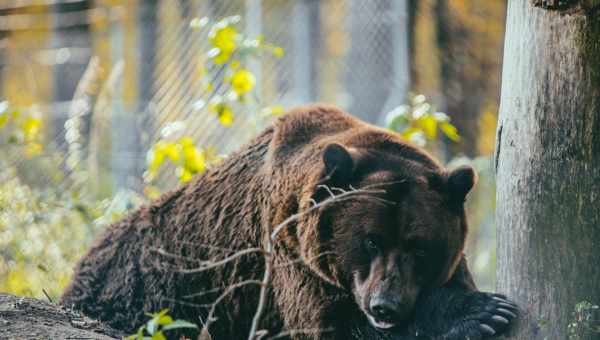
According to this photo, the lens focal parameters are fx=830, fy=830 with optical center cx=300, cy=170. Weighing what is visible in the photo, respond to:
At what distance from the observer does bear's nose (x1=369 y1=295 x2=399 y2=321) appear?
428cm

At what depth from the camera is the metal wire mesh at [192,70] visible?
9.62m

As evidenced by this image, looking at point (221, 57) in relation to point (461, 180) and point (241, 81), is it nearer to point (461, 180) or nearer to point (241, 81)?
point (241, 81)

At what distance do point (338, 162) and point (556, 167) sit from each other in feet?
4.01

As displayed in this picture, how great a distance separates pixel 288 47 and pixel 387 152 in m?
5.57

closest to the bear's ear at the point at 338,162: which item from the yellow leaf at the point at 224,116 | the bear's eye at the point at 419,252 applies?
the bear's eye at the point at 419,252

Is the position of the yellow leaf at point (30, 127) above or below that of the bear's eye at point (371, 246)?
above

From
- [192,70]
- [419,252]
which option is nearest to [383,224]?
[419,252]

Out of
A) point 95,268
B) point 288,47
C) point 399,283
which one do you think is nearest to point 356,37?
point 288,47

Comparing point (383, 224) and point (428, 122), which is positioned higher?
point (428, 122)

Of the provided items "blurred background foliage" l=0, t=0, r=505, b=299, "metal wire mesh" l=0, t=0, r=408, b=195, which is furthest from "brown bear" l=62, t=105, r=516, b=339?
"metal wire mesh" l=0, t=0, r=408, b=195

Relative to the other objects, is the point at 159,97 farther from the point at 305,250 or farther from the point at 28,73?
the point at 305,250

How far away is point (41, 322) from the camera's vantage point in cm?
428

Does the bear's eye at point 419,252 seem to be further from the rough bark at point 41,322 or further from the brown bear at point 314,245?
the rough bark at point 41,322

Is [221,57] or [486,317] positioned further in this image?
[221,57]
